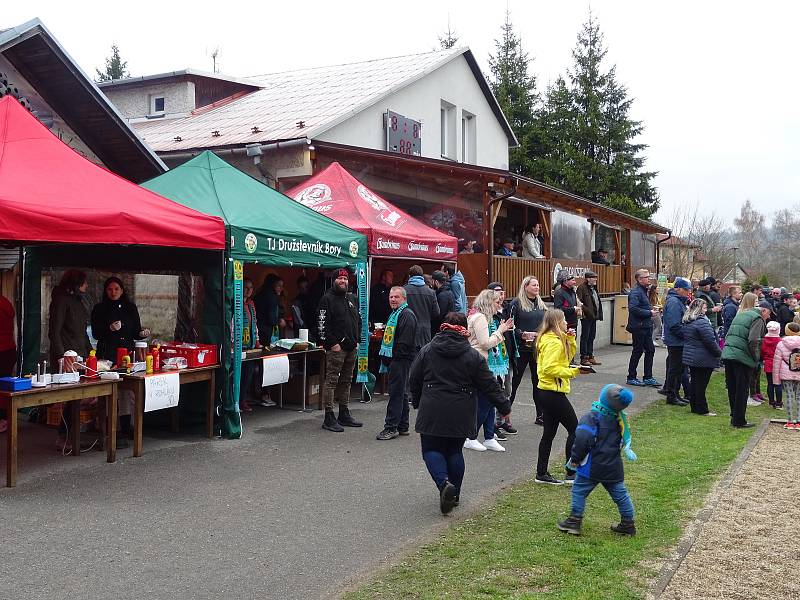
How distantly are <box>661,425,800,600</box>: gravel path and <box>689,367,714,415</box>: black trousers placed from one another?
298 centimetres

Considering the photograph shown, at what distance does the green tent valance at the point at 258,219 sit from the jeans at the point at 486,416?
3025 mm

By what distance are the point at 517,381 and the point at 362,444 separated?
227cm

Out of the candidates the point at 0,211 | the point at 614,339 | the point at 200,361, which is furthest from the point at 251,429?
the point at 614,339

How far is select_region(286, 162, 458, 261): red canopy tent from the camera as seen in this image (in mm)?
11629

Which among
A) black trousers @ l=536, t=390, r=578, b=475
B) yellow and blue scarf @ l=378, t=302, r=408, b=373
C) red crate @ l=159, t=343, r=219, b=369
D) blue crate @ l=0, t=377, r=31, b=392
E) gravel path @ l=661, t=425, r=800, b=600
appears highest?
yellow and blue scarf @ l=378, t=302, r=408, b=373

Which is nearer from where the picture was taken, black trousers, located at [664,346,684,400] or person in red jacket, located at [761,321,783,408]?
black trousers, located at [664,346,684,400]

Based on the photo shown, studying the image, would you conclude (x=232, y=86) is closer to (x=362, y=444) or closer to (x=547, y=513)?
(x=362, y=444)

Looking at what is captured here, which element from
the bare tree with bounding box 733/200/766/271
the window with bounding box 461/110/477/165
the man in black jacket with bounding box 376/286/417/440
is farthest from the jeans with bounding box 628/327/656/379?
the bare tree with bounding box 733/200/766/271

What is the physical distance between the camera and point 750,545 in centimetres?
546

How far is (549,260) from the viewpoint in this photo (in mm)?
18859

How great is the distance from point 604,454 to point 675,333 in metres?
6.44

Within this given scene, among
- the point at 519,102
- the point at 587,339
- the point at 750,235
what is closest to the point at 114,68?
the point at 519,102

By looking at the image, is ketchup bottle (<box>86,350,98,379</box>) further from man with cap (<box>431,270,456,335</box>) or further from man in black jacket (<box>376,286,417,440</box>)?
man with cap (<box>431,270,456,335</box>)

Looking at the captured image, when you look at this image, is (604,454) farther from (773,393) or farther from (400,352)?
(773,393)
